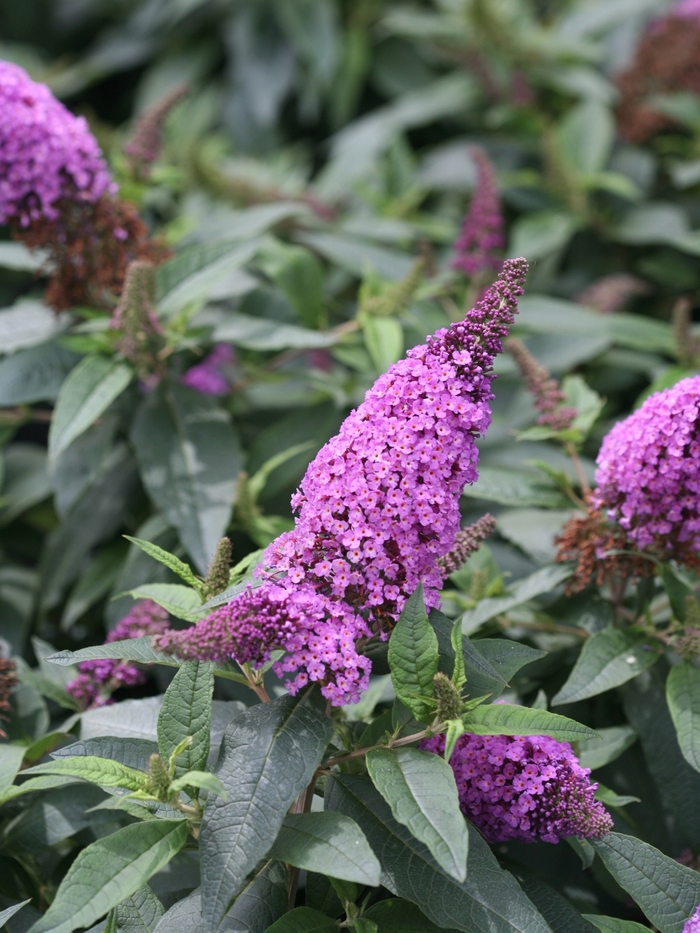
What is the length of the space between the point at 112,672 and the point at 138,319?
2.72 feet

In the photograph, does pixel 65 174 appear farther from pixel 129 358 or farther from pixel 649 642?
pixel 649 642

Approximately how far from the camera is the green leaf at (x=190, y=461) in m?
2.11

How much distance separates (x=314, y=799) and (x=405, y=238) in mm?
2103

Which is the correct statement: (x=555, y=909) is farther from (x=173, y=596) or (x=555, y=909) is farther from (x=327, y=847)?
(x=173, y=596)

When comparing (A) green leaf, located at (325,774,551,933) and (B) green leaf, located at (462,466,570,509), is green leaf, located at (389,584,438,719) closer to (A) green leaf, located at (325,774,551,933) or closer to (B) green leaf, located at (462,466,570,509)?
(A) green leaf, located at (325,774,551,933)

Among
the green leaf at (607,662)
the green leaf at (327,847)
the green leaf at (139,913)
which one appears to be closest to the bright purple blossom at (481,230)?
the green leaf at (607,662)

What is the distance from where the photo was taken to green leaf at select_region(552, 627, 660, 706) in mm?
1727

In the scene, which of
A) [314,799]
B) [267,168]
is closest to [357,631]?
[314,799]

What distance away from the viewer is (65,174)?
226cm

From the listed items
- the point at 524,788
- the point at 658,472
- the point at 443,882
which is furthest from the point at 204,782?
the point at 658,472

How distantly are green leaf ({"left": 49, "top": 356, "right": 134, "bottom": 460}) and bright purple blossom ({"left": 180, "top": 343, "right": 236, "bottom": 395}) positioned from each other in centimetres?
28

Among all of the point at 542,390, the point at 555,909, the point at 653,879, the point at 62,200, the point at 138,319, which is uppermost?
the point at 62,200

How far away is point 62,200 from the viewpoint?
2291mm

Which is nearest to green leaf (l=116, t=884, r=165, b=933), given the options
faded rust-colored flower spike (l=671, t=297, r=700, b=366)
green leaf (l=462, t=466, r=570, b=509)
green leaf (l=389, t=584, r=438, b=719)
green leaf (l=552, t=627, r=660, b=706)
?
green leaf (l=389, t=584, r=438, b=719)
